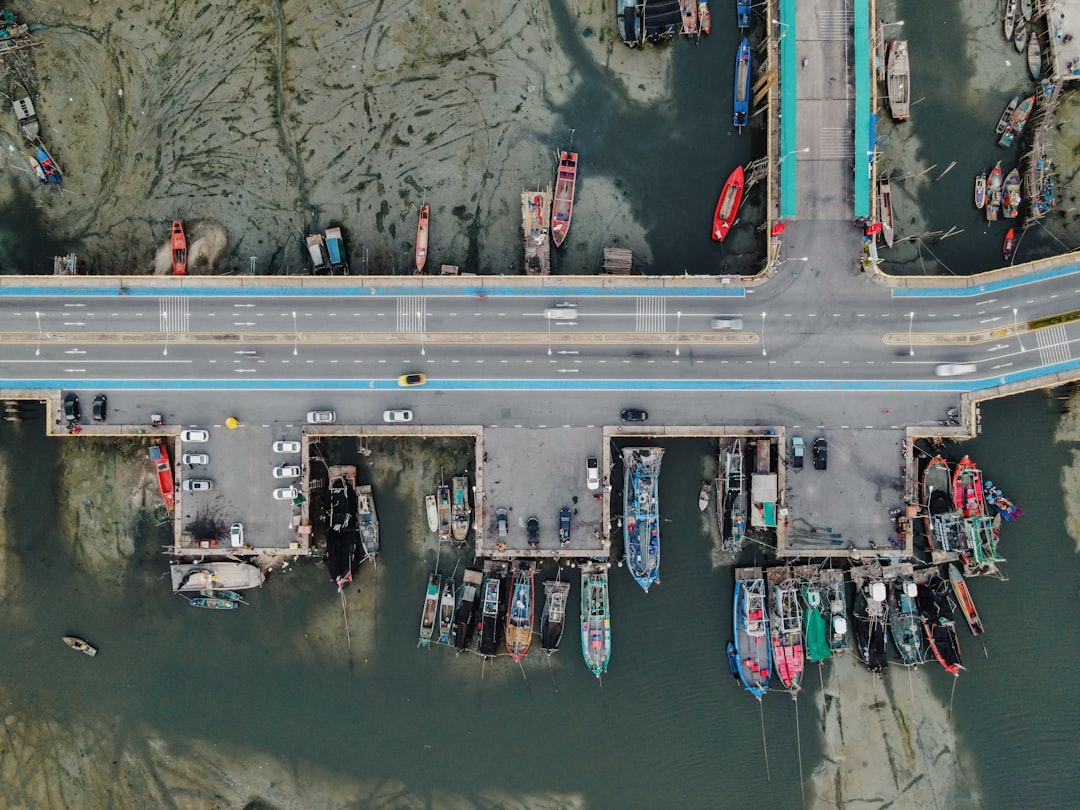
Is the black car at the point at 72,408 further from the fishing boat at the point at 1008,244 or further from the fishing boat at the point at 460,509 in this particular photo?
the fishing boat at the point at 1008,244

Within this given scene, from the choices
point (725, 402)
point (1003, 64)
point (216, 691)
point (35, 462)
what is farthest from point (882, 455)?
point (35, 462)

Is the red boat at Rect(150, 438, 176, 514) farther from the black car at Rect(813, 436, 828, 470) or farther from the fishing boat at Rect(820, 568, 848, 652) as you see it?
the fishing boat at Rect(820, 568, 848, 652)

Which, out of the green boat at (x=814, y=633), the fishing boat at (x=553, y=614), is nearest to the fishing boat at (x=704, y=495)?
the green boat at (x=814, y=633)

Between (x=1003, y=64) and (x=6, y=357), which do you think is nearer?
(x=6, y=357)

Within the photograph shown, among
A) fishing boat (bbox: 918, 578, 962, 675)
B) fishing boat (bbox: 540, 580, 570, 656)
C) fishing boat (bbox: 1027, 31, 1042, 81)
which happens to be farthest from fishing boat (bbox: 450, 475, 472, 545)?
fishing boat (bbox: 1027, 31, 1042, 81)

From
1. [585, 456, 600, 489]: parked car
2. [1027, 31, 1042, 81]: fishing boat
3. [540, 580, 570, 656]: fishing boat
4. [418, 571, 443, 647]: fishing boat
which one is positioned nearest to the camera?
[585, 456, 600, 489]: parked car

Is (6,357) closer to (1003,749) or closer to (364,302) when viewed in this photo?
(364,302)

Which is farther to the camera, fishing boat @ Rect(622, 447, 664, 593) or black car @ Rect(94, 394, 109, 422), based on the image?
fishing boat @ Rect(622, 447, 664, 593)
